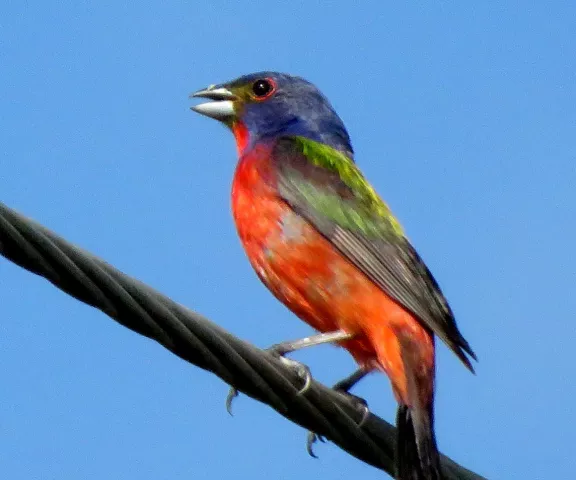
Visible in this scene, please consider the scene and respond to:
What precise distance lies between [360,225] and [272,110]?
77.5 inches

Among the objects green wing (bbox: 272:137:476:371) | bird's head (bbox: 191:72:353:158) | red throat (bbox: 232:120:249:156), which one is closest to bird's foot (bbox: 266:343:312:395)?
green wing (bbox: 272:137:476:371)

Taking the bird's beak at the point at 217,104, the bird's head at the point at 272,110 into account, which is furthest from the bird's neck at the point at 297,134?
the bird's beak at the point at 217,104

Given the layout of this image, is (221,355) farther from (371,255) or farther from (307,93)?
(307,93)

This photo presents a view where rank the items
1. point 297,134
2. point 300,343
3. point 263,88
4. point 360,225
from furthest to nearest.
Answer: point 263,88 → point 297,134 → point 360,225 → point 300,343

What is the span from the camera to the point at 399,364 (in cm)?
643

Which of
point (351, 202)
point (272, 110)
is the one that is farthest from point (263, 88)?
point (351, 202)

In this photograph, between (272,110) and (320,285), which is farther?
(272,110)

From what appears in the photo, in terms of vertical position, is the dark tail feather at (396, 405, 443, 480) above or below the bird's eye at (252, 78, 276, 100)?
below

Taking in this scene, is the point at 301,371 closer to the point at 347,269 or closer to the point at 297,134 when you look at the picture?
the point at 347,269

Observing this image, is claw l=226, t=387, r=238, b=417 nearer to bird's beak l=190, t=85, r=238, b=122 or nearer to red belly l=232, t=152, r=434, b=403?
red belly l=232, t=152, r=434, b=403

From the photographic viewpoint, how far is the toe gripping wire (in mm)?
3635

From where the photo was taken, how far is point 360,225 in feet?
23.8

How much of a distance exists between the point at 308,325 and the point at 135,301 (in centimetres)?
332

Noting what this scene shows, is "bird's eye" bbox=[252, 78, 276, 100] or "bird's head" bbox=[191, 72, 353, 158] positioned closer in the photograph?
"bird's head" bbox=[191, 72, 353, 158]
